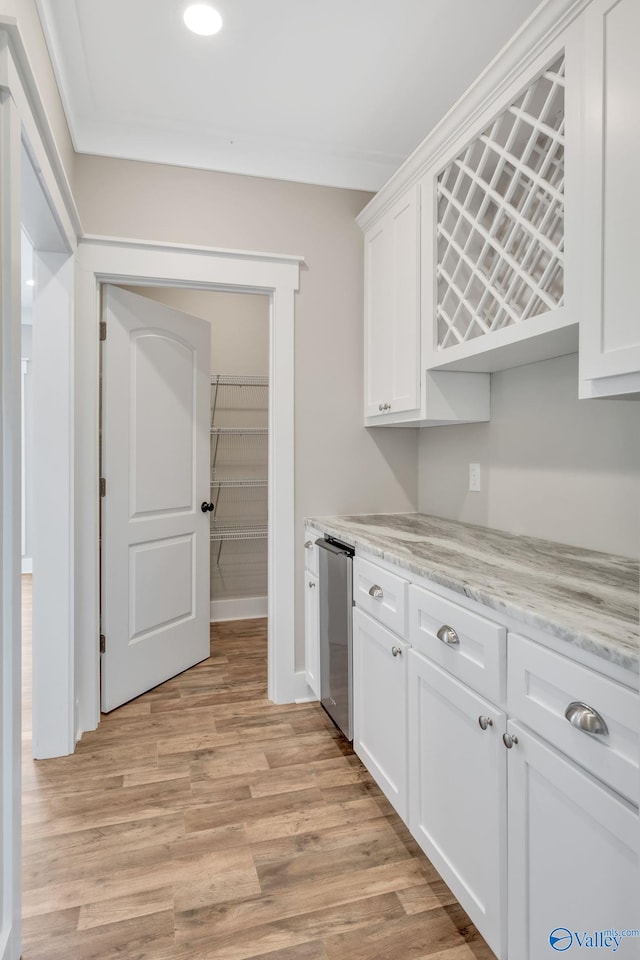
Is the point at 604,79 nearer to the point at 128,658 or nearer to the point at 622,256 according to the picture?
the point at 622,256

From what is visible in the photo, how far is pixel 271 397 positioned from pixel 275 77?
4.32 ft

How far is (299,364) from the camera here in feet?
9.26

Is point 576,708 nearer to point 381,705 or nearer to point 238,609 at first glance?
point 381,705

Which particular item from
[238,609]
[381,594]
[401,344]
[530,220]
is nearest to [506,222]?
[530,220]

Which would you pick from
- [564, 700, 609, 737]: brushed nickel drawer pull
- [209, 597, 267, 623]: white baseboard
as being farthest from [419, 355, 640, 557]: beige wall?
[209, 597, 267, 623]: white baseboard

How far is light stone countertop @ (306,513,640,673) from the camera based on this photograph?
1.00m

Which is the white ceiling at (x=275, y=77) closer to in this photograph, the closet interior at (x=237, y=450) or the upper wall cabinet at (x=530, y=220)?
the upper wall cabinet at (x=530, y=220)

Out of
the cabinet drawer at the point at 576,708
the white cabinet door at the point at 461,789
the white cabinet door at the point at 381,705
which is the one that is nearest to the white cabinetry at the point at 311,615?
the white cabinet door at the point at 381,705

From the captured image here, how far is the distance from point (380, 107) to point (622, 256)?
5.25 feet

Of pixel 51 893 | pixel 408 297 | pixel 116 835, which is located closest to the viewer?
pixel 51 893

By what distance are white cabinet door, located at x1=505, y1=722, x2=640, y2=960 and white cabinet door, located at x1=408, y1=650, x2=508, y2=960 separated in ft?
0.15

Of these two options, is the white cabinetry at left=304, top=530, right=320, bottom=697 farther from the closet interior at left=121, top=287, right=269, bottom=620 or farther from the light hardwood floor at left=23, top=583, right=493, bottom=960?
the closet interior at left=121, top=287, right=269, bottom=620

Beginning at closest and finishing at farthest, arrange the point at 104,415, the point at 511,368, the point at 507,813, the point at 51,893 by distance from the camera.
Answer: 1. the point at 507,813
2. the point at 51,893
3. the point at 511,368
4. the point at 104,415

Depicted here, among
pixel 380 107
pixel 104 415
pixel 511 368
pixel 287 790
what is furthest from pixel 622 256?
pixel 104 415
